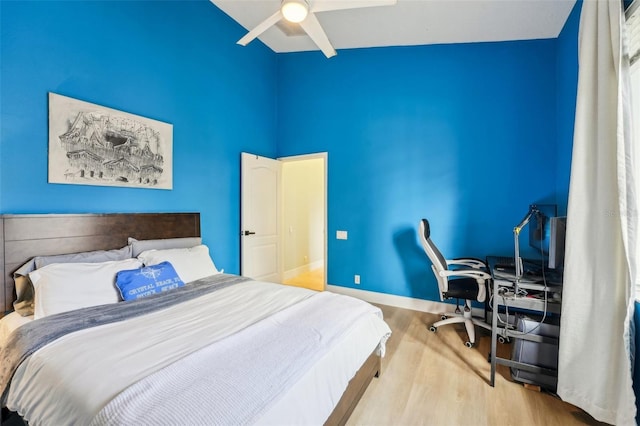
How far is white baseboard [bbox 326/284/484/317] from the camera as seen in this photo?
11.8ft

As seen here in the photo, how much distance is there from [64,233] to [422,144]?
377cm

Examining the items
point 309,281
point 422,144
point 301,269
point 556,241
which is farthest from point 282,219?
point 556,241

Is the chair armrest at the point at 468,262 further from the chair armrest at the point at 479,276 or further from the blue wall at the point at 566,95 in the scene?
the blue wall at the point at 566,95

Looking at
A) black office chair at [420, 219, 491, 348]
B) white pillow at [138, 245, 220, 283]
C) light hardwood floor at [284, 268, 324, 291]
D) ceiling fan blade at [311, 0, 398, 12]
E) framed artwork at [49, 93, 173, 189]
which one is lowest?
light hardwood floor at [284, 268, 324, 291]

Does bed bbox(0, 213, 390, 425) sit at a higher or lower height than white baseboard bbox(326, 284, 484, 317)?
higher

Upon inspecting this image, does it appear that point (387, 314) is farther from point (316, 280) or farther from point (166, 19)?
point (166, 19)

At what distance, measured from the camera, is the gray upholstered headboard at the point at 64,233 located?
196 cm

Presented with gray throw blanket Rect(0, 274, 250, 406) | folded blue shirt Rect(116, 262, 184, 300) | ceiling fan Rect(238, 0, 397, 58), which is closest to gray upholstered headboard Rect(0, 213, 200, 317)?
folded blue shirt Rect(116, 262, 184, 300)

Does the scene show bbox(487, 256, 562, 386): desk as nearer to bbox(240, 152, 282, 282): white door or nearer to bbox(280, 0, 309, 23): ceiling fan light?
bbox(280, 0, 309, 23): ceiling fan light

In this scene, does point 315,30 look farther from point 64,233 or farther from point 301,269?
point 301,269

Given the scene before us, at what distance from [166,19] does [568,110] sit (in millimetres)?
4106

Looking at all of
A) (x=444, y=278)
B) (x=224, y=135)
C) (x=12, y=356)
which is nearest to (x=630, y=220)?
(x=444, y=278)

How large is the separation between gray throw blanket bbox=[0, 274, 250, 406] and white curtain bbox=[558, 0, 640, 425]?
8.77 ft

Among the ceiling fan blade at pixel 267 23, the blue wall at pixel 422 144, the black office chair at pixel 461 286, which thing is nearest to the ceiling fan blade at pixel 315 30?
the ceiling fan blade at pixel 267 23
